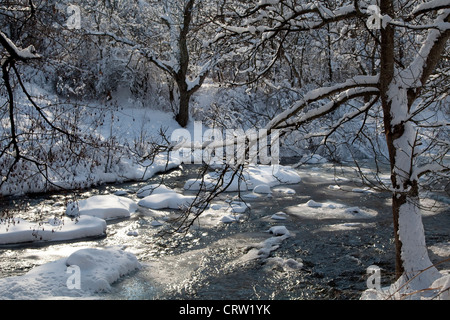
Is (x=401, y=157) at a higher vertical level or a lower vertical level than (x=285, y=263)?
higher

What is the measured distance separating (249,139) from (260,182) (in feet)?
29.2

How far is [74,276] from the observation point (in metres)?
6.12

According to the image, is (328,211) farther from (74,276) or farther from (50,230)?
(74,276)

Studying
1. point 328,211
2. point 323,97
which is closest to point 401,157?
point 323,97

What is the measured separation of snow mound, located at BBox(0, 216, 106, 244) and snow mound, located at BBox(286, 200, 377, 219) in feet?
15.5

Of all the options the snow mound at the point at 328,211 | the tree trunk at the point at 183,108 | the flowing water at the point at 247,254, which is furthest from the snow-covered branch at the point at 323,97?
the tree trunk at the point at 183,108

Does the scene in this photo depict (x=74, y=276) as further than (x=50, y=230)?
No

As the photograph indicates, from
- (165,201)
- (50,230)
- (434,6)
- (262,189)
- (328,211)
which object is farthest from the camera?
(262,189)

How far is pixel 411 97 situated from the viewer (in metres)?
4.99

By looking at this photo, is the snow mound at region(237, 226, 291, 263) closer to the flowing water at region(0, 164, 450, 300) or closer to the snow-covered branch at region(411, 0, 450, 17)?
the flowing water at region(0, 164, 450, 300)

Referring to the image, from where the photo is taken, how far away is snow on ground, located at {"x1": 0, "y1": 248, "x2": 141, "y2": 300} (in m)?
5.64

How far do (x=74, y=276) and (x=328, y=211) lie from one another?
6.60 meters

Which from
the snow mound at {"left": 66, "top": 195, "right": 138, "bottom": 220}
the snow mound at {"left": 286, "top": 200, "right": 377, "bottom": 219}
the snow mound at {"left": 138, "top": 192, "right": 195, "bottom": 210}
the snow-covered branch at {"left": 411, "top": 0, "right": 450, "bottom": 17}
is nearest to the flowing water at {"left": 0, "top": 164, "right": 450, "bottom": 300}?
the snow mound at {"left": 286, "top": 200, "right": 377, "bottom": 219}

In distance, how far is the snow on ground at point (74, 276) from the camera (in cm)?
564
